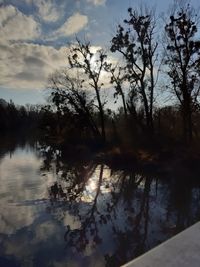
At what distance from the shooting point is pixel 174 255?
4.05 m

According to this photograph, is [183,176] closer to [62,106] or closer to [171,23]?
[171,23]

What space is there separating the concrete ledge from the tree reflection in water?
85.1 inches

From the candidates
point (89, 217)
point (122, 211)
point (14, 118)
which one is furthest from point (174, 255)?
point (14, 118)

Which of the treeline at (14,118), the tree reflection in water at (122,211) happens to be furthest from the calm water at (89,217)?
the treeline at (14,118)

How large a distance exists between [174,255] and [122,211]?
6326mm

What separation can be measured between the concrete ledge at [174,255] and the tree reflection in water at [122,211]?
2161mm

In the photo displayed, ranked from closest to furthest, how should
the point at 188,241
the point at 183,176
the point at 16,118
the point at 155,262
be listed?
the point at 155,262
the point at 188,241
the point at 183,176
the point at 16,118

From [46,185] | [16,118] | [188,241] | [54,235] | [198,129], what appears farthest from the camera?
[16,118]

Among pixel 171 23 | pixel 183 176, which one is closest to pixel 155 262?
pixel 183 176

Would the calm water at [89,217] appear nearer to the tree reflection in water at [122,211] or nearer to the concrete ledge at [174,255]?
the tree reflection in water at [122,211]

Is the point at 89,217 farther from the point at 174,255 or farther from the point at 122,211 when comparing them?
the point at 174,255

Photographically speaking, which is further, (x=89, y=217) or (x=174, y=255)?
(x=89, y=217)

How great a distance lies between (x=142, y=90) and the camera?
85.6 ft

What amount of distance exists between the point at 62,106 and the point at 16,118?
62.1 m
